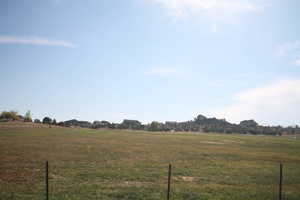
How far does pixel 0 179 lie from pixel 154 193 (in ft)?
32.6

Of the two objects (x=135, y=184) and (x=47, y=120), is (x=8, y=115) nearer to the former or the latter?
(x=47, y=120)

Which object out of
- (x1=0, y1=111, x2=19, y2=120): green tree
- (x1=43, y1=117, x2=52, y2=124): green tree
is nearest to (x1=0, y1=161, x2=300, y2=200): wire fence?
(x1=43, y1=117, x2=52, y2=124): green tree

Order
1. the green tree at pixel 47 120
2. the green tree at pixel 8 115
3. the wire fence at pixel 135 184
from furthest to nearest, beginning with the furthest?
the green tree at pixel 8 115 < the green tree at pixel 47 120 < the wire fence at pixel 135 184

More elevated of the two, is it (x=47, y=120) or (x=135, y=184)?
(x=135, y=184)


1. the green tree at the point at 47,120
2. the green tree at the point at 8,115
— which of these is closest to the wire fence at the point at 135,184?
the green tree at the point at 47,120

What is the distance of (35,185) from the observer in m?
14.5

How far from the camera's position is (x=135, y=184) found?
50.9ft

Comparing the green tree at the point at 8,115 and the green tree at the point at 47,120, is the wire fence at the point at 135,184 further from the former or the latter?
the green tree at the point at 8,115

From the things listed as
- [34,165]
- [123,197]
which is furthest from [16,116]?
[123,197]

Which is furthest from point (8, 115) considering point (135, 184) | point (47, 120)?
point (135, 184)

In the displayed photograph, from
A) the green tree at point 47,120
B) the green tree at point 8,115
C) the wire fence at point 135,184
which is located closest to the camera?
the wire fence at point 135,184

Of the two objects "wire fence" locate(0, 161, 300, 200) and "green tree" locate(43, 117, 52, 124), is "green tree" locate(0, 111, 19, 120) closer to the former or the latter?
"green tree" locate(43, 117, 52, 124)

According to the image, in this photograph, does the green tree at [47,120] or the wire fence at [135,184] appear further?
the green tree at [47,120]

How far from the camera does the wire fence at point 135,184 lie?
42.3 feet
